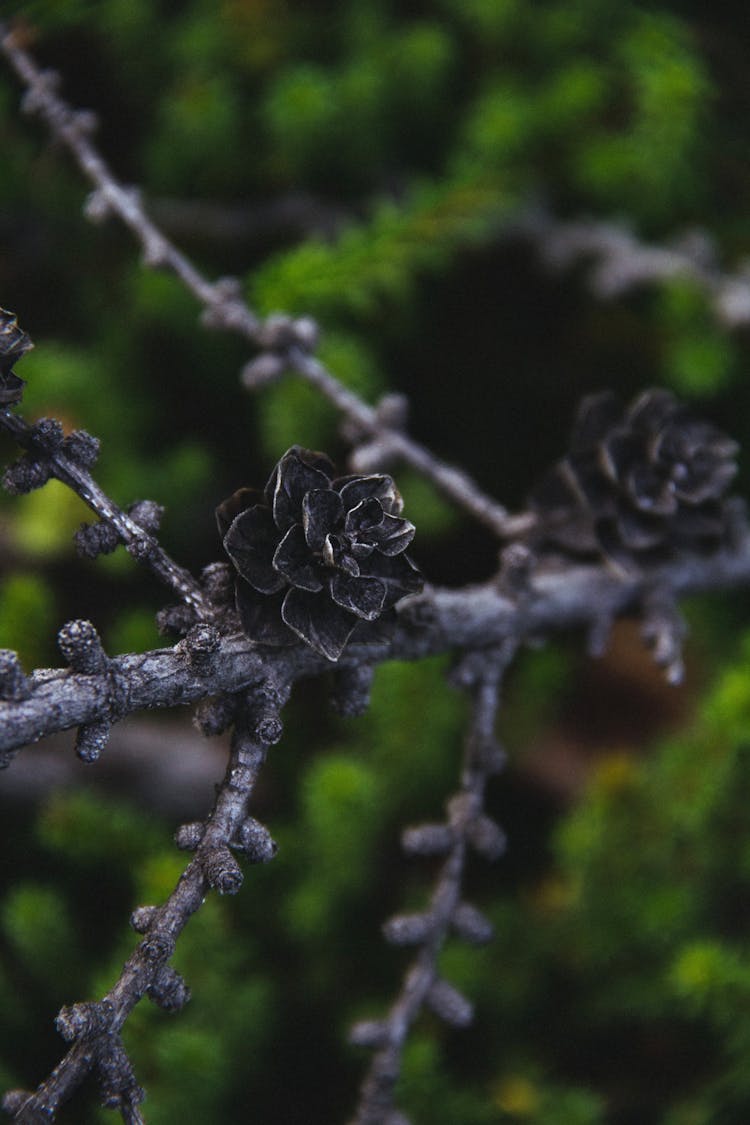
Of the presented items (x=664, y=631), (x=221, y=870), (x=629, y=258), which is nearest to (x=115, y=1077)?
(x=221, y=870)

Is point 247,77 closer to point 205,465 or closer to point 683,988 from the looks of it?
point 205,465

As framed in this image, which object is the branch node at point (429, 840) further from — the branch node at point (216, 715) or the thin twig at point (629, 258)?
the thin twig at point (629, 258)

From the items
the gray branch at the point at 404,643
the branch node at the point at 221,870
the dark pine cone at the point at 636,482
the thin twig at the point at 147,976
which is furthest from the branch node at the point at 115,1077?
the dark pine cone at the point at 636,482

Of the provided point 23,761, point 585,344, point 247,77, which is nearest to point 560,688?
point 585,344

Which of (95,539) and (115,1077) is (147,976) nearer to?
(115,1077)

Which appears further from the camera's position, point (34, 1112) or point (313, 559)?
point (313, 559)

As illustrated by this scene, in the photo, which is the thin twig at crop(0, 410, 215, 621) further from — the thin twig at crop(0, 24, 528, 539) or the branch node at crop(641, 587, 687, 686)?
the branch node at crop(641, 587, 687, 686)
